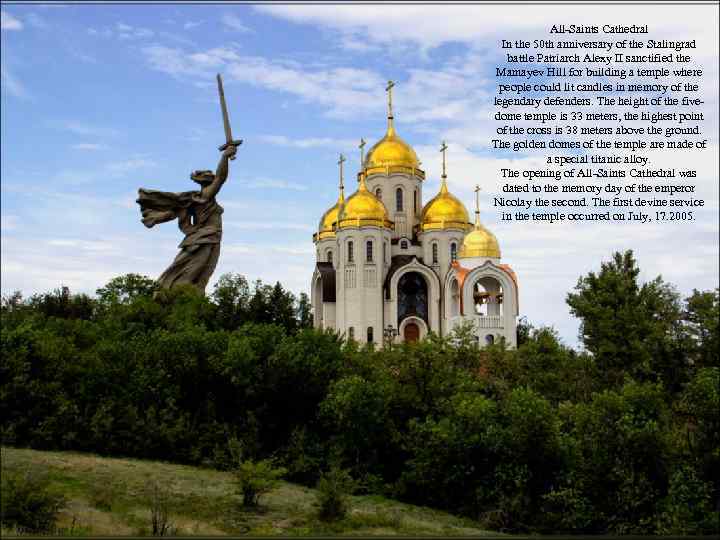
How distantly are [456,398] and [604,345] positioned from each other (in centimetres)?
1236

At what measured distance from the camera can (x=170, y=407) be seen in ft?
69.4

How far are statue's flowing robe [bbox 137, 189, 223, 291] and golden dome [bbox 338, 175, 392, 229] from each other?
20.6m

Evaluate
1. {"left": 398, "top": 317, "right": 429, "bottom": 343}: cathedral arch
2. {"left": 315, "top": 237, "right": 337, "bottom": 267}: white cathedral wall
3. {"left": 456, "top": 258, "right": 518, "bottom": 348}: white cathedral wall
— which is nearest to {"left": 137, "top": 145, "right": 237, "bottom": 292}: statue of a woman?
{"left": 456, "top": 258, "right": 518, "bottom": 348}: white cathedral wall

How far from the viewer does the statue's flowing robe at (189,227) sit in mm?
27859

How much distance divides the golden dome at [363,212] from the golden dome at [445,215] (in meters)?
2.95

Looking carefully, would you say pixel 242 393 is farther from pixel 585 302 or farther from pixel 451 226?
pixel 451 226

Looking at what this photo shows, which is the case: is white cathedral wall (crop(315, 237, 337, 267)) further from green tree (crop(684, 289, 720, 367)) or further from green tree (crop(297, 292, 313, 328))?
green tree (crop(684, 289, 720, 367))

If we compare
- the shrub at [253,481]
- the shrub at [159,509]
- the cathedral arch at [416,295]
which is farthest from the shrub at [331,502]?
the cathedral arch at [416,295]

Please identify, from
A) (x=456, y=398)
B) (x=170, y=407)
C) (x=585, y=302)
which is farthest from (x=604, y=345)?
(x=170, y=407)

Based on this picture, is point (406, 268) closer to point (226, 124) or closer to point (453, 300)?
point (453, 300)

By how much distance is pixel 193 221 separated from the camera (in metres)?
28.3

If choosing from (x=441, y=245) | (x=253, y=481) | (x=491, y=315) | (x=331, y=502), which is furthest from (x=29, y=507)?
(x=441, y=245)

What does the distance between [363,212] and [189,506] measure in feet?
108

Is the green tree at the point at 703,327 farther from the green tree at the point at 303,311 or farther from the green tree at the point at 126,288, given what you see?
the green tree at the point at 126,288
